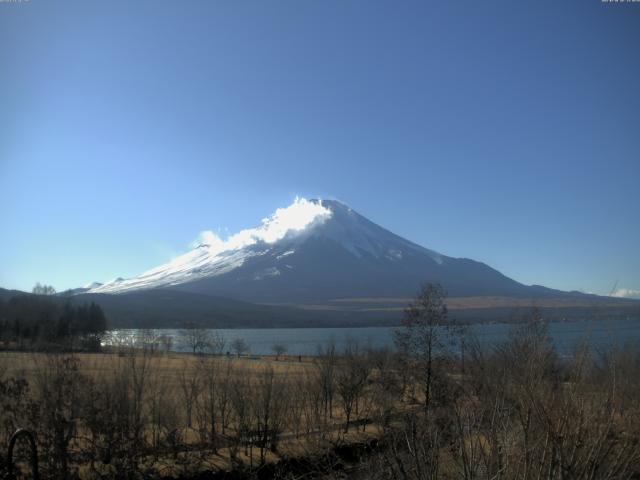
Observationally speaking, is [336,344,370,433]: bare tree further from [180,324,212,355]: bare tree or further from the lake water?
[180,324,212,355]: bare tree

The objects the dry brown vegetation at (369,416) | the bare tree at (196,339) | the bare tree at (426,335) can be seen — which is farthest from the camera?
the bare tree at (196,339)

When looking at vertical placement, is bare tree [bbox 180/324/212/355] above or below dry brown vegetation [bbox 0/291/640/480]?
below

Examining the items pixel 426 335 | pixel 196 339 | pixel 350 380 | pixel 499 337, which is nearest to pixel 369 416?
pixel 350 380

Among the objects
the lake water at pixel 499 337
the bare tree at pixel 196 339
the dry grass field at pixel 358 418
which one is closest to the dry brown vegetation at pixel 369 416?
the dry grass field at pixel 358 418

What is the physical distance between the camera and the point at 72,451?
15.7 meters

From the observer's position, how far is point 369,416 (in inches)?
1095

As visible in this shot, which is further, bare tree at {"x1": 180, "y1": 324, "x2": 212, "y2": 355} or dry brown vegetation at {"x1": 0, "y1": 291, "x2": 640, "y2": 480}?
bare tree at {"x1": 180, "y1": 324, "x2": 212, "y2": 355}

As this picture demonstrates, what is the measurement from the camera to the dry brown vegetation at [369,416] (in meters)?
4.75

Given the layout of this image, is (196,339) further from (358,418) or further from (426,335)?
(426,335)

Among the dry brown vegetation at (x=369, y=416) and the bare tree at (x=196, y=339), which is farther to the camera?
the bare tree at (x=196, y=339)

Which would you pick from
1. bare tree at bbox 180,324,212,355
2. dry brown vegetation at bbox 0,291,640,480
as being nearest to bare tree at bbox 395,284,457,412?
dry brown vegetation at bbox 0,291,640,480

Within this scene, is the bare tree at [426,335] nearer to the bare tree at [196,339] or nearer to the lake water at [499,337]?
the lake water at [499,337]

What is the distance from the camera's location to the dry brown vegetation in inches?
187

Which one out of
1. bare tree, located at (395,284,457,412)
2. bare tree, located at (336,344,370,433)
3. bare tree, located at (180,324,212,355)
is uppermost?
bare tree, located at (395,284,457,412)
